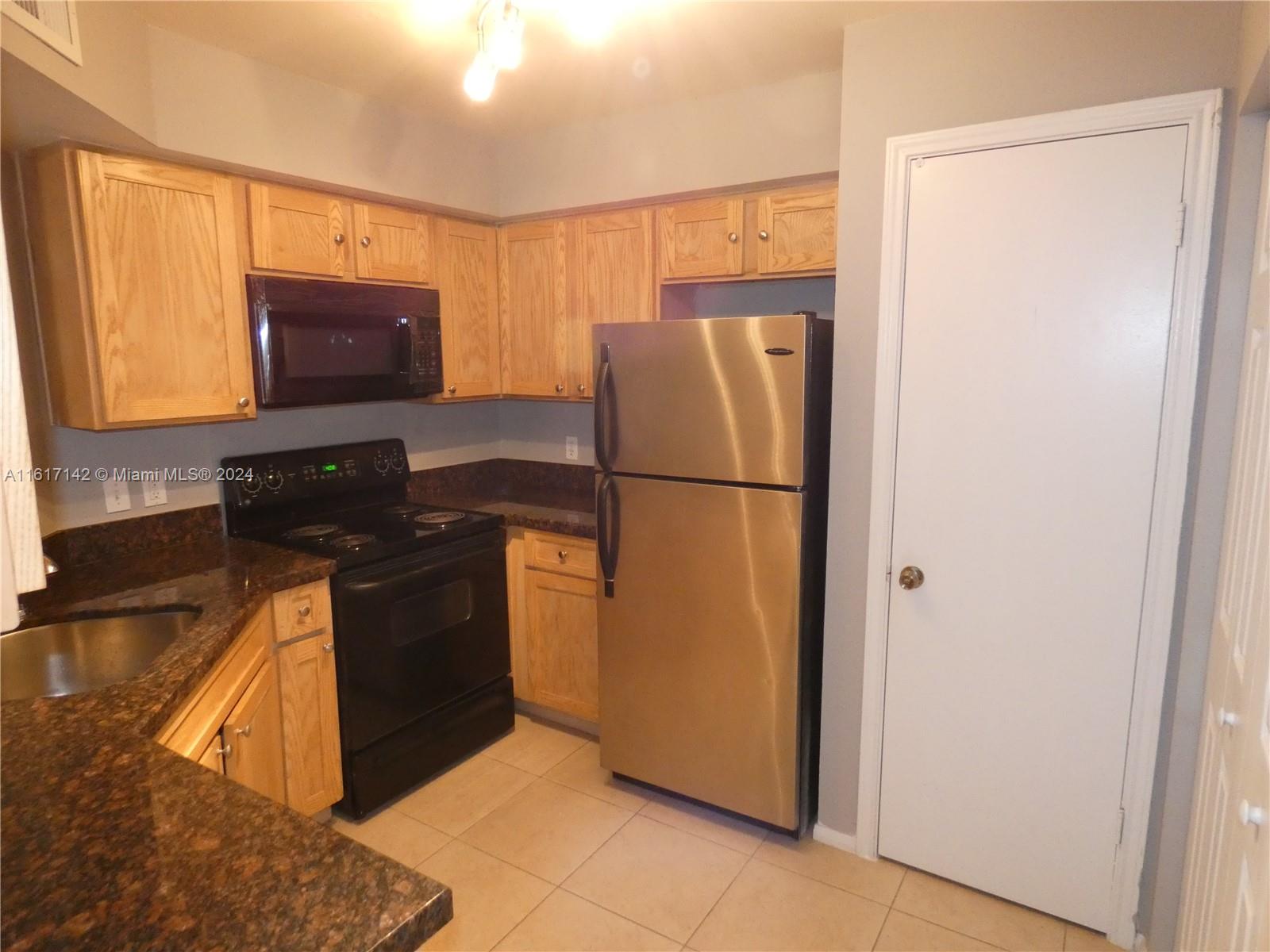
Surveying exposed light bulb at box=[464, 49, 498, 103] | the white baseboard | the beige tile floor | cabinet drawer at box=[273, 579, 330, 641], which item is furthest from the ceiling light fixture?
the white baseboard

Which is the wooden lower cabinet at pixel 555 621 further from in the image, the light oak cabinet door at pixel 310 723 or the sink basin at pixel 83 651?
the sink basin at pixel 83 651

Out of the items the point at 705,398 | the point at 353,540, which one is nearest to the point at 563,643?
the point at 353,540

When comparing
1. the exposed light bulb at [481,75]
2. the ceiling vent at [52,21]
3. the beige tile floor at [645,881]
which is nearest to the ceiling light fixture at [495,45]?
the exposed light bulb at [481,75]

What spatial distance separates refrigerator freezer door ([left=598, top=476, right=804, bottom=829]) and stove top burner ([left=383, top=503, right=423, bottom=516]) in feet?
2.95

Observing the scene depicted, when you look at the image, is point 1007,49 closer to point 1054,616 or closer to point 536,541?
point 1054,616

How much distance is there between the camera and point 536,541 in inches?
117

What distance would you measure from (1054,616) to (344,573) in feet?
6.77

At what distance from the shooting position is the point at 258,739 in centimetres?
212

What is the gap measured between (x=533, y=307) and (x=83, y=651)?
6.54 feet

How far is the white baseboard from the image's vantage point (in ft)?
7.79

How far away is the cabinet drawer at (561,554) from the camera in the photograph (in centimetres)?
287

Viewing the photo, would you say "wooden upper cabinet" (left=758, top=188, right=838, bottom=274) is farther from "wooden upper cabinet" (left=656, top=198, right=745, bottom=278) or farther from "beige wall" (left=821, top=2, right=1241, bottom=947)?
"beige wall" (left=821, top=2, right=1241, bottom=947)

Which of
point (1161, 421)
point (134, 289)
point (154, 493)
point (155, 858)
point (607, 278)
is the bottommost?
point (155, 858)

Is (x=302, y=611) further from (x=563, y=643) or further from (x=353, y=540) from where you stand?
(x=563, y=643)
